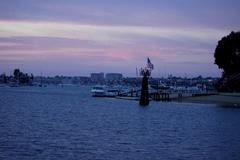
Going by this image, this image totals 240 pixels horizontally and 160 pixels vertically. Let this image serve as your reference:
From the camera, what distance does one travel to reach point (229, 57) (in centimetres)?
11719

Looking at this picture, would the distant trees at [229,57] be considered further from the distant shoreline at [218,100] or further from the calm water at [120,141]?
the calm water at [120,141]

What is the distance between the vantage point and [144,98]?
3162 inches

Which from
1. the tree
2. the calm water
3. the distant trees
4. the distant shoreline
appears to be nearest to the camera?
the calm water

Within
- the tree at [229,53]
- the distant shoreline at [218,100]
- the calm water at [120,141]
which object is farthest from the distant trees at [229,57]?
the calm water at [120,141]

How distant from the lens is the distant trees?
116m

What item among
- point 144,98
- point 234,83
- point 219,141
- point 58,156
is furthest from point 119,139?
point 234,83

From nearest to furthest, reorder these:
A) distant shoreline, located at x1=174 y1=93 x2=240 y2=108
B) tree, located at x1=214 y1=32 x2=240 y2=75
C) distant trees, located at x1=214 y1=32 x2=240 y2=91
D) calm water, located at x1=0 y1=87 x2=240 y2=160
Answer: calm water, located at x1=0 y1=87 x2=240 y2=160 < distant shoreline, located at x1=174 y1=93 x2=240 y2=108 < distant trees, located at x1=214 y1=32 x2=240 y2=91 < tree, located at x1=214 y1=32 x2=240 y2=75

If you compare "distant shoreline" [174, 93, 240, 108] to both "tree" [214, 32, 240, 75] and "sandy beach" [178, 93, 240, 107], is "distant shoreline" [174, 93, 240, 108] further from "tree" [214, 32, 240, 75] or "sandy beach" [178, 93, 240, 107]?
"tree" [214, 32, 240, 75]

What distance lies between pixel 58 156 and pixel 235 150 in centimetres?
1070

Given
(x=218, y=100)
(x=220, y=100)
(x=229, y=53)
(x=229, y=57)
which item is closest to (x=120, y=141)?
(x=220, y=100)

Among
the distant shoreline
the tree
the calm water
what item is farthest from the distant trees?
the calm water

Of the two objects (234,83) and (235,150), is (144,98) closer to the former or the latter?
(234,83)

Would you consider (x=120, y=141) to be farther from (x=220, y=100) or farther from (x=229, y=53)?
(x=229, y=53)

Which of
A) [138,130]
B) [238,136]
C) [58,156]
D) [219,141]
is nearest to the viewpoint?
[58,156]
